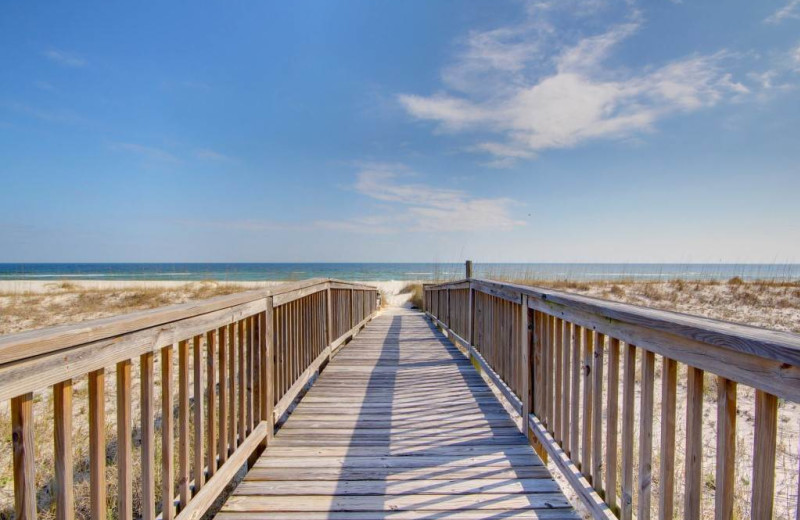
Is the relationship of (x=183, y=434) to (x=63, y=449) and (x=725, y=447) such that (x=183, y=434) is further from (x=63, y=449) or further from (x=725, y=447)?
(x=725, y=447)

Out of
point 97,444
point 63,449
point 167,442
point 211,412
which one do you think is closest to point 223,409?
point 211,412

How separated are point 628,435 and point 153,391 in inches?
77.0

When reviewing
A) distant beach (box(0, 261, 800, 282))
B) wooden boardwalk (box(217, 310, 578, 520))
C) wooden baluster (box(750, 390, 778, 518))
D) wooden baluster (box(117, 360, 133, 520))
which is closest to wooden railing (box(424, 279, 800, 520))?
wooden baluster (box(750, 390, 778, 518))

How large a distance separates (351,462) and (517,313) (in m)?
1.61

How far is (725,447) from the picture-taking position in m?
0.98

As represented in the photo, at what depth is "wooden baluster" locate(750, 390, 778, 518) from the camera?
2.81 feet

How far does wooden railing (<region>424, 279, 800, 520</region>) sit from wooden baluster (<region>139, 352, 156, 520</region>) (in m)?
1.76

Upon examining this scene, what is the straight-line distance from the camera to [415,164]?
21359 mm

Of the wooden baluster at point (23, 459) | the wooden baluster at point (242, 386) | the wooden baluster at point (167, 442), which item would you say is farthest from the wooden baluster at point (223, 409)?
the wooden baluster at point (23, 459)

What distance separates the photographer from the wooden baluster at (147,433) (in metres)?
1.31

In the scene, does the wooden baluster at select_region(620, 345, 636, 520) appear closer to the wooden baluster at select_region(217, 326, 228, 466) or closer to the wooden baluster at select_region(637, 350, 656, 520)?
the wooden baluster at select_region(637, 350, 656, 520)

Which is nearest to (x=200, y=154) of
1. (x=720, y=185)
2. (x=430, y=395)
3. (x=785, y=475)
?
(x=430, y=395)

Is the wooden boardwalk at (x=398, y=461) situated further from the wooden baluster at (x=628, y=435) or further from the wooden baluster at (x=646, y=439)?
the wooden baluster at (x=646, y=439)

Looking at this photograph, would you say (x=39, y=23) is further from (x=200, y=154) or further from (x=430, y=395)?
(x=200, y=154)
